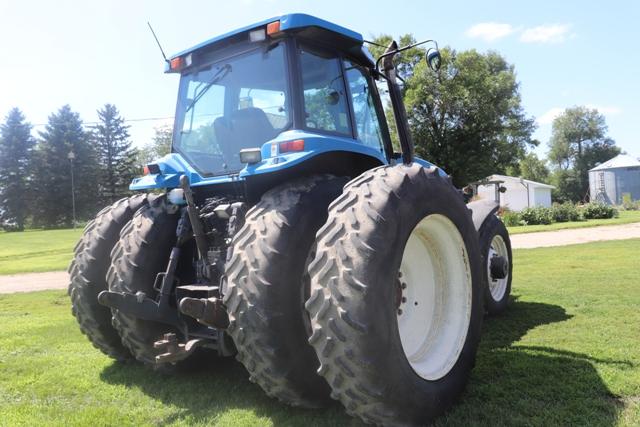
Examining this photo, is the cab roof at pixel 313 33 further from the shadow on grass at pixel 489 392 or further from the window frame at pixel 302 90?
the shadow on grass at pixel 489 392

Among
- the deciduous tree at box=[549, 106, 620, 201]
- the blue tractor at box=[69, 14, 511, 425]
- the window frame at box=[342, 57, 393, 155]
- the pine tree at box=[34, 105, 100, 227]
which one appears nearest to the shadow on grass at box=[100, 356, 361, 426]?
the blue tractor at box=[69, 14, 511, 425]

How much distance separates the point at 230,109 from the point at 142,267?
1.49m

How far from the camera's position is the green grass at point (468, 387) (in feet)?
10.7

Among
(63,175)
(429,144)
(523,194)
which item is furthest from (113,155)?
(523,194)

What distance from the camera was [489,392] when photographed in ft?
11.6

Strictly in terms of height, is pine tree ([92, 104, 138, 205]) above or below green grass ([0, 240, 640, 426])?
above

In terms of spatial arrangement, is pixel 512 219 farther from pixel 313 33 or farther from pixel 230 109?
pixel 313 33

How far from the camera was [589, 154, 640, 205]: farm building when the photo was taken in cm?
5916

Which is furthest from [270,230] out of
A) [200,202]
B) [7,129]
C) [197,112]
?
[7,129]

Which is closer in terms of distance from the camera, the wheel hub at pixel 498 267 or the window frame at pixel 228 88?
the window frame at pixel 228 88

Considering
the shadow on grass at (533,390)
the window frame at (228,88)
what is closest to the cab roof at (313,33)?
the window frame at (228,88)

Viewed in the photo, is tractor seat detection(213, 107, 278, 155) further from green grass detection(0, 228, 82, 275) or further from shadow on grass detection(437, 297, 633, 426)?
green grass detection(0, 228, 82, 275)

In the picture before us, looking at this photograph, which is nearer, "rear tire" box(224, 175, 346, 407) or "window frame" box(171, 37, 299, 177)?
"rear tire" box(224, 175, 346, 407)

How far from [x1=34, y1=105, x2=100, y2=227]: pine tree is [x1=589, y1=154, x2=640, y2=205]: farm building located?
196 ft
